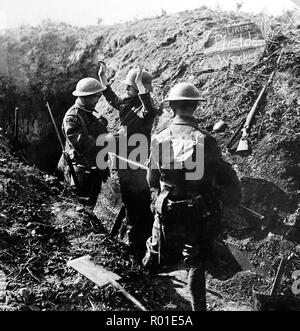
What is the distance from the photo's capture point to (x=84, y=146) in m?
6.27

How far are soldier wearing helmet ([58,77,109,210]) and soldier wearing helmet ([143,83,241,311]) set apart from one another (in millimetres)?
1820

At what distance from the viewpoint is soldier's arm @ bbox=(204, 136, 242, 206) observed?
178 inches

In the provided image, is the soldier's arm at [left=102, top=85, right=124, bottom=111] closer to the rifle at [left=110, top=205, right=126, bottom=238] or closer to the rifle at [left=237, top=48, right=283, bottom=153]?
the rifle at [left=110, top=205, right=126, bottom=238]

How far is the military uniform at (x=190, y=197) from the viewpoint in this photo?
14.9 feet

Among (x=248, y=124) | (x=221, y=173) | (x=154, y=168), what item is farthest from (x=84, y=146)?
(x=248, y=124)

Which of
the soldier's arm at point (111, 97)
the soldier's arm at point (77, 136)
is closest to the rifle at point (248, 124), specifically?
the soldier's arm at point (111, 97)

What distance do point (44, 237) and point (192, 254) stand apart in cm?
192

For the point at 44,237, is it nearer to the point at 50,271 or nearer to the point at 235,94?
the point at 50,271

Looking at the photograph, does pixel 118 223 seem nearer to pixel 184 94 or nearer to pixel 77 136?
pixel 77 136

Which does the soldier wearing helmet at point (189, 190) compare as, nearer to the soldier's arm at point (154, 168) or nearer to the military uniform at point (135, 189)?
the soldier's arm at point (154, 168)

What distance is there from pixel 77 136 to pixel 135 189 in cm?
120

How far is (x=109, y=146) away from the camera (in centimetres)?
663

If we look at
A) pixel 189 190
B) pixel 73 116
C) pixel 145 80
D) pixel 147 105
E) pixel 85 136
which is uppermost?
pixel 145 80
